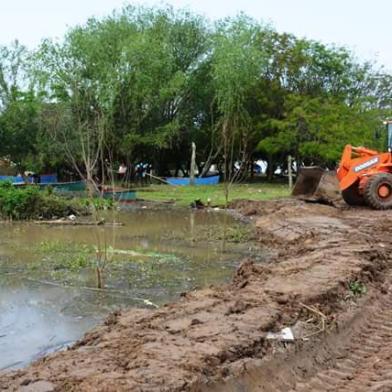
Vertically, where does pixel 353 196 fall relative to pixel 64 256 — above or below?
above

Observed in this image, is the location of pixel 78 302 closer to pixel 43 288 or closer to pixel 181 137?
pixel 43 288

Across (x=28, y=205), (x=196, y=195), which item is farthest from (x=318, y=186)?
(x=28, y=205)

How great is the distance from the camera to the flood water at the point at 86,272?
25.3ft

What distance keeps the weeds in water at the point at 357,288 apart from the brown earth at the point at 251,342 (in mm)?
66

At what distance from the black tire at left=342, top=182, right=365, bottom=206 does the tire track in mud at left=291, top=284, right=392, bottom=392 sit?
44.9 feet

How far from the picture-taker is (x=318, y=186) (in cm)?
2361

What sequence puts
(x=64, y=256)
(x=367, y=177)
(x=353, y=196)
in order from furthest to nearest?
(x=353, y=196) → (x=367, y=177) → (x=64, y=256)

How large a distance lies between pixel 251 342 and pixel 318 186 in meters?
18.5

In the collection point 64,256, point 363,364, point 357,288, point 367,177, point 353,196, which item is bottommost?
point 64,256

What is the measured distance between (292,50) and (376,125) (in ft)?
23.8

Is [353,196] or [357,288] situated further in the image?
[353,196]

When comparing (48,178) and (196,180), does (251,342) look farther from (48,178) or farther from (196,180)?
(48,178)

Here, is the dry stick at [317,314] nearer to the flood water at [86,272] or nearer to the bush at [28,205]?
the flood water at [86,272]

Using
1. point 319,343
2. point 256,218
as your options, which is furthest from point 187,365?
point 256,218
